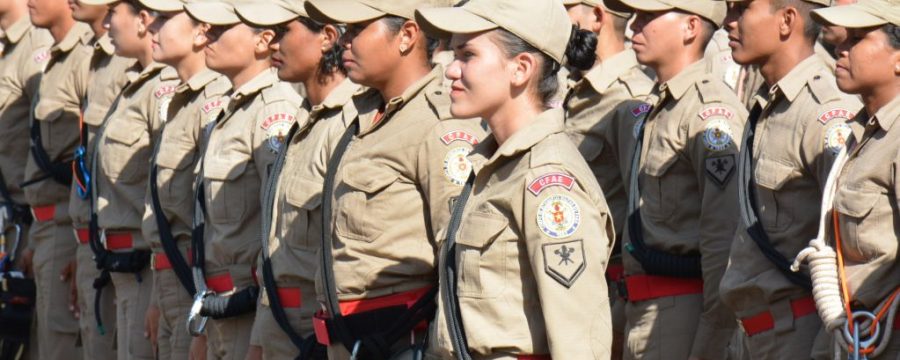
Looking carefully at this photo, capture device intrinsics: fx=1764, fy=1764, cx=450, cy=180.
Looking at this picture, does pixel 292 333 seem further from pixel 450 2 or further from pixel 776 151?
pixel 776 151

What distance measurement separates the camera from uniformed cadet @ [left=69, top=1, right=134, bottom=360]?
9336 millimetres

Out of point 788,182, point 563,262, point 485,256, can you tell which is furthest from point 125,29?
point 563,262

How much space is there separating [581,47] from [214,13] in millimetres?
1623

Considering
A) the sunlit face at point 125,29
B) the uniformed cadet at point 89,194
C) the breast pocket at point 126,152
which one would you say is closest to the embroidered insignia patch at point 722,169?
the breast pocket at point 126,152

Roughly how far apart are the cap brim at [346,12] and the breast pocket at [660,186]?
4.02ft

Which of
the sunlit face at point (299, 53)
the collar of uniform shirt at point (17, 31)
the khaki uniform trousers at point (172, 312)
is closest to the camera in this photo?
the sunlit face at point (299, 53)

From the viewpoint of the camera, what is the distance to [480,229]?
4.98 m

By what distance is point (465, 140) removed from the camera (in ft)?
19.2

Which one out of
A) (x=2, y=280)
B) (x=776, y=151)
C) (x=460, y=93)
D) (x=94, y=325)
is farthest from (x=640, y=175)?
(x=2, y=280)

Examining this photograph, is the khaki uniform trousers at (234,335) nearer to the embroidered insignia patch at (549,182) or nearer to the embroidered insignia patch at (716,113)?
the embroidered insignia patch at (716,113)

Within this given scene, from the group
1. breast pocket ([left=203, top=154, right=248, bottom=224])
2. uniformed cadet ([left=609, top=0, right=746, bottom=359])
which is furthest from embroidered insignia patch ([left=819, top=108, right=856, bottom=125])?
breast pocket ([left=203, top=154, right=248, bottom=224])

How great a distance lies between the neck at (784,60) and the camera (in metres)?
6.22

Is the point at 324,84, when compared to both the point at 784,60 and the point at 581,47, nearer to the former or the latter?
the point at 581,47

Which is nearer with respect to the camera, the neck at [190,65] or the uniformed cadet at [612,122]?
the uniformed cadet at [612,122]
